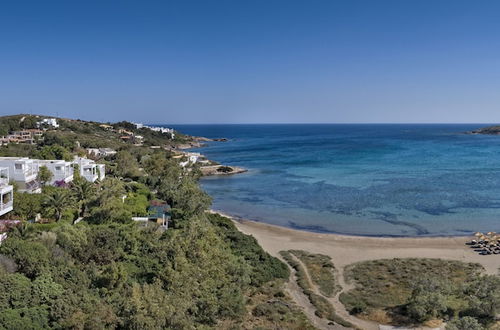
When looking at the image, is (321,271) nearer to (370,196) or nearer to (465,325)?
(465,325)

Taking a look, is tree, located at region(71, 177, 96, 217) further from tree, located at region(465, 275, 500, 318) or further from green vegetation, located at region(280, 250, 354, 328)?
tree, located at region(465, 275, 500, 318)

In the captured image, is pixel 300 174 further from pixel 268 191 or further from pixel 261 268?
pixel 261 268

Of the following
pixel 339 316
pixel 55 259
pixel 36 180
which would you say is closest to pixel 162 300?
pixel 55 259

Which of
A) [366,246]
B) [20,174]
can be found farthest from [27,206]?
[366,246]

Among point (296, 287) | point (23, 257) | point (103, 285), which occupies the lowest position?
point (296, 287)

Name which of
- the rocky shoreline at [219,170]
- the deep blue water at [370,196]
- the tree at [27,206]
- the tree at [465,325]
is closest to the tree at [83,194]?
the tree at [27,206]

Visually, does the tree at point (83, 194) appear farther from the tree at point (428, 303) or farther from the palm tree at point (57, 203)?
the tree at point (428, 303)

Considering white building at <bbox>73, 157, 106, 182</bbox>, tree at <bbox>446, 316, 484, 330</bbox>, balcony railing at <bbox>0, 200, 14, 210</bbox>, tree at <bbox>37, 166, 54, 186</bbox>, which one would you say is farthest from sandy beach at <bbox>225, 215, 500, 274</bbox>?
balcony railing at <bbox>0, 200, 14, 210</bbox>
